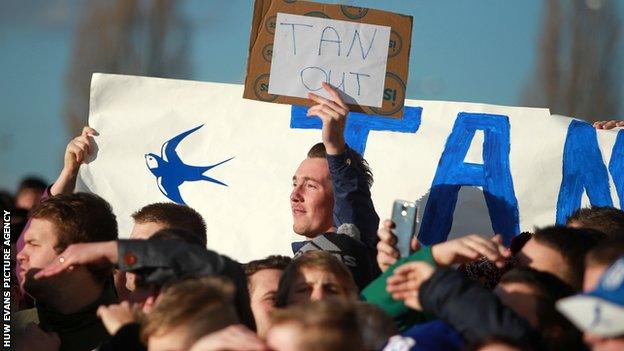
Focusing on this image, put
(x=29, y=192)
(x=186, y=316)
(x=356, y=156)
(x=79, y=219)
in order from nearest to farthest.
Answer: (x=186, y=316) → (x=79, y=219) → (x=356, y=156) → (x=29, y=192)

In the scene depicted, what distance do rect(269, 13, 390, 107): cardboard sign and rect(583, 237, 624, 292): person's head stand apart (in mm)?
2201

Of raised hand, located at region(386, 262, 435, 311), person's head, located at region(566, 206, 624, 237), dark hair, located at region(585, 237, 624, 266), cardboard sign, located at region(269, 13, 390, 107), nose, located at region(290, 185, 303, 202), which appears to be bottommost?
raised hand, located at region(386, 262, 435, 311)

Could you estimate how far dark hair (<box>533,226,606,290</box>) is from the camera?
3459 millimetres

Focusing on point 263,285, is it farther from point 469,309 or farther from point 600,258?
point 600,258

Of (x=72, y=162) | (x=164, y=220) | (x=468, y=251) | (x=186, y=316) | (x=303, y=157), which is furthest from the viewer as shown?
(x=303, y=157)

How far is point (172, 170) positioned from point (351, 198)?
5.15 ft

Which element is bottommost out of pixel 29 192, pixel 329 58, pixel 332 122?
pixel 29 192

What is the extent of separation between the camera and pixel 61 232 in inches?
165

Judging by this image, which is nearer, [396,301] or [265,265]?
[396,301]

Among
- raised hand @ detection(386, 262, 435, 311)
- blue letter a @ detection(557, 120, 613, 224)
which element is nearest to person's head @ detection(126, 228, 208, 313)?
raised hand @ detection(386, 262, 435, 311)

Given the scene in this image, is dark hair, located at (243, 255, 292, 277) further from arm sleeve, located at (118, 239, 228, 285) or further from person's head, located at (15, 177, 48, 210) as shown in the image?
person's head, located at (15, 177, 48, 210)

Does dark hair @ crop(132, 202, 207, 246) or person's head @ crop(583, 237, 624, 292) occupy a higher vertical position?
person's head @ crop(583, 237, 624, 292)

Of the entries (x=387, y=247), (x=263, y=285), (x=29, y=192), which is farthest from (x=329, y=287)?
(x=29, y=192)

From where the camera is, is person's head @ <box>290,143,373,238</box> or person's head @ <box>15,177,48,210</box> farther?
person's head @ <box>15,177,48,210</box>
